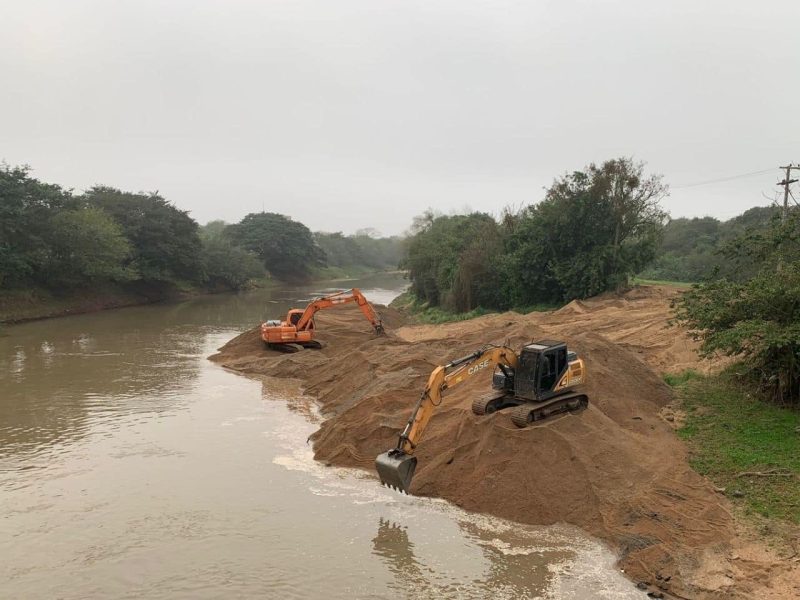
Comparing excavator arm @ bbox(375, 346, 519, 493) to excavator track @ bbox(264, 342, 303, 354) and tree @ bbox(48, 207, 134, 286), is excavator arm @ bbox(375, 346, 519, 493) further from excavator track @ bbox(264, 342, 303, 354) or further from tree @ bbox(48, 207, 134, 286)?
tree @ bbox(48, 207, 134, 286)

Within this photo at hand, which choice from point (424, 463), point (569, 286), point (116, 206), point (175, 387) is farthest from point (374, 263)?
point (424, 463)

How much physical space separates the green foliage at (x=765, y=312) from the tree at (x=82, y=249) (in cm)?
3963

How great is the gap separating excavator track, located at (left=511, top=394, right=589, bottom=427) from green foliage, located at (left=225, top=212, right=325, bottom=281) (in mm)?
70370

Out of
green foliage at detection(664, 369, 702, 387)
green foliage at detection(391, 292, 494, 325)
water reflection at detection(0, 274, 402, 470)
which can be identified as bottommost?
water reflection at detection(0, 274, 402, 470)

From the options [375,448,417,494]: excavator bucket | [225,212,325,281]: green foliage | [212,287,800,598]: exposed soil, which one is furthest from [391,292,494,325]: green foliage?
[225,212,325,281]: green foliage

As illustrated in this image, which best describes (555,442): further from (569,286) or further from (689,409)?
(569,286)

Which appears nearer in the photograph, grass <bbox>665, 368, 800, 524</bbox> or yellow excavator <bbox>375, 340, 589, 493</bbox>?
grass <bbox>665, 368, 800, 524</bbox>

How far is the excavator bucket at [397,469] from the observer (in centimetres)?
1005

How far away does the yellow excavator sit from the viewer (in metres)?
10.6

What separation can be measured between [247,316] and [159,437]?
3026cm

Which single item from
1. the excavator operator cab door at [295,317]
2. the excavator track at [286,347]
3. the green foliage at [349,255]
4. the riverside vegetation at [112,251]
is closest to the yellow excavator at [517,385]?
the excavator track at [286,347]

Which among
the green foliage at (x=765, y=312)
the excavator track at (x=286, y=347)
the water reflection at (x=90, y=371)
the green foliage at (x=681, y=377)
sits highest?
the green foliage at (x=765, y=312)

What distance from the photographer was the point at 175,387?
20438 mm

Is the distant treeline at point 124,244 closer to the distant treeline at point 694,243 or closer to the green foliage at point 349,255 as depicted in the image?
the green foliage at point 349,255
